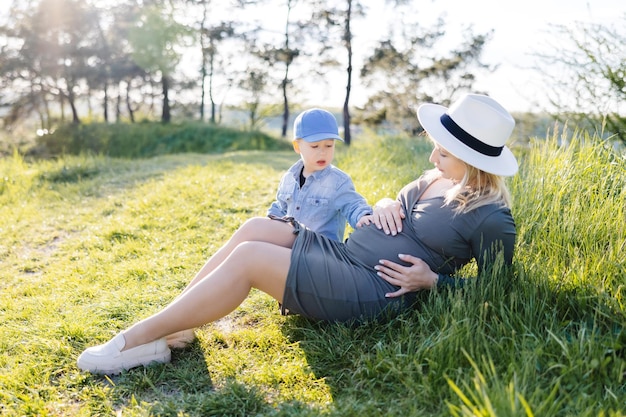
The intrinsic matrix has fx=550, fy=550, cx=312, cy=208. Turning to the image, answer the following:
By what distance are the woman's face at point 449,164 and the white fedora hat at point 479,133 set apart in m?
0.08

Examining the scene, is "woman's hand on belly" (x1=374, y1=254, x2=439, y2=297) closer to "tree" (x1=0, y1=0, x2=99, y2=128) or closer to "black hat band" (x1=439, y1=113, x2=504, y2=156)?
"black hat band" (x1=439, y1=113, x2=504, y2=156)

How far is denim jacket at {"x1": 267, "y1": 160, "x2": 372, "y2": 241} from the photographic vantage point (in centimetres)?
293

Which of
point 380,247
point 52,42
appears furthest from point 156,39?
point 380,247

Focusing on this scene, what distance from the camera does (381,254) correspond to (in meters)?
2.46

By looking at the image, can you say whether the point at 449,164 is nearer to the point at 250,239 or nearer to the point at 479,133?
the point at 479,133

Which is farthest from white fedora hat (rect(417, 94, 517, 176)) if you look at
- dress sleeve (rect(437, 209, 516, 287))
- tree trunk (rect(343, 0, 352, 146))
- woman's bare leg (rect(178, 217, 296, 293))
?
tree trunk (rect(343, 0, 352, 146))

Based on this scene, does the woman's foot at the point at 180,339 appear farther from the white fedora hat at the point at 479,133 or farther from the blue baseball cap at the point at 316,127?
the white fedora hat at the point at 479,133

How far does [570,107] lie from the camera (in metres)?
5.39

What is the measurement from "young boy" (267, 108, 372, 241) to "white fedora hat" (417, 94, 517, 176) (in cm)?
62

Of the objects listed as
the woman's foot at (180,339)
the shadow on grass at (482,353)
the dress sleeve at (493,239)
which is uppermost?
the dress sleeve at (493,239)

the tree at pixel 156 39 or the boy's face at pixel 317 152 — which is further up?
the boy's face at pixel 317 152

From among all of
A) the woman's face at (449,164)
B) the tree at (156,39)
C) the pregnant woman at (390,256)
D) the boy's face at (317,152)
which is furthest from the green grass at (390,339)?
the tree at (156,39)

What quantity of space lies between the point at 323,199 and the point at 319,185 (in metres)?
0.08

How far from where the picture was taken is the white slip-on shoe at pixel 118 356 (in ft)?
7.85
